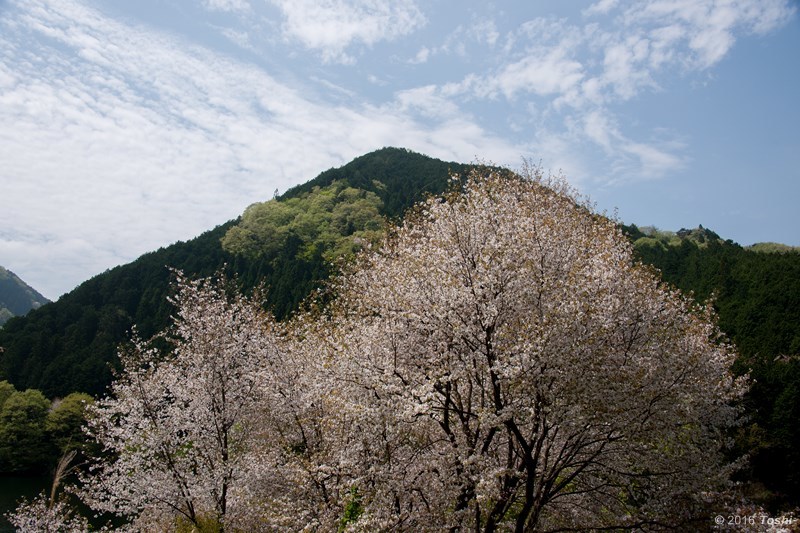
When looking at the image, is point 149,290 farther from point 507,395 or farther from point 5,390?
point 507,395

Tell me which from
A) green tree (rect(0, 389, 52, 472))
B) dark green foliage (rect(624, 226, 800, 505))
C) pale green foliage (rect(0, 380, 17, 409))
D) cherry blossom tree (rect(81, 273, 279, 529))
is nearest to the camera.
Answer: cherry blossom tree (rect(81, 273, 279, 529))

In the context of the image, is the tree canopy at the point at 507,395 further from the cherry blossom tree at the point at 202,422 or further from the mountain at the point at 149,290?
the mountain at the point at 149,290

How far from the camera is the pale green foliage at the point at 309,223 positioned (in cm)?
9125

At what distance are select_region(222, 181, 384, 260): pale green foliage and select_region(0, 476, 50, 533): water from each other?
4747 centimetres

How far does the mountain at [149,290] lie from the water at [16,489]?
15.5 metres

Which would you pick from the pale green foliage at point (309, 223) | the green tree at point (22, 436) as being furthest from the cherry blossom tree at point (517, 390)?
the pale green foliage at point (309, 223)

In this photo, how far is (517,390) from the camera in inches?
435

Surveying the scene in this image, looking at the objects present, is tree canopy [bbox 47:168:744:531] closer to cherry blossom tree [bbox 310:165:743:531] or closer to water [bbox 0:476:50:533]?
cherry blossom tree [bbox 310:165:743:531]

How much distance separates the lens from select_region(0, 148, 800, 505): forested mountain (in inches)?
1139

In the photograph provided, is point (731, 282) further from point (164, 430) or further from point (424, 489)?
point (164, 430)

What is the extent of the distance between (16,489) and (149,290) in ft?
144

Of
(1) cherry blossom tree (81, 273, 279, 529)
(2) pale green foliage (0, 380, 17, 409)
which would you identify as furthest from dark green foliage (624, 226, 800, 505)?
(2) pale green foliage (0, 380, 17, 409)

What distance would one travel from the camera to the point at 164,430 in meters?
18.7

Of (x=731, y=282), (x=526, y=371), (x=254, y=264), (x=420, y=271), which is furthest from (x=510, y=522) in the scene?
(x=254, y=264)
